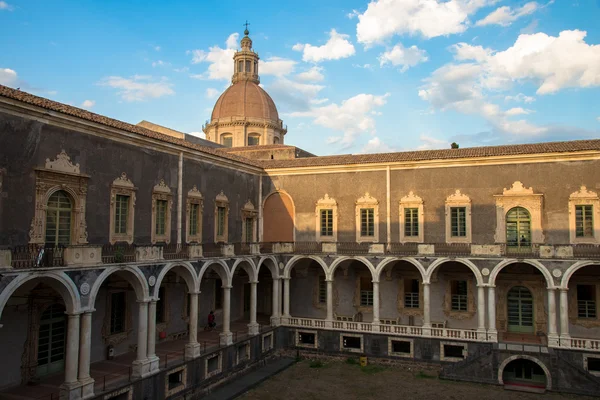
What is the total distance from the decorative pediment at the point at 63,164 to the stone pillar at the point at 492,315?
67.3 ft

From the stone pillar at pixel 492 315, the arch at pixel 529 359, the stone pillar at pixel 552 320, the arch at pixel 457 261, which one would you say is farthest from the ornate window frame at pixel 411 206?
the arch at pixel 529 359

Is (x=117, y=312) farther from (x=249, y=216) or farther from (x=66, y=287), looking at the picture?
(x=249, y=216)

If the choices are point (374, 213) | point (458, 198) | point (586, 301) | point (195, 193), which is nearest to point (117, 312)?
point (195, 193)

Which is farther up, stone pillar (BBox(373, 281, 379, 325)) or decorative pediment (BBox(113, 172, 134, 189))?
decorative pediment (BBox(113, 172, 134, 189))

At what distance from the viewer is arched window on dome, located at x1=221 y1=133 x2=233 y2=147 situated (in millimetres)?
46844

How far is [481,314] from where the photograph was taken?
26.3 m

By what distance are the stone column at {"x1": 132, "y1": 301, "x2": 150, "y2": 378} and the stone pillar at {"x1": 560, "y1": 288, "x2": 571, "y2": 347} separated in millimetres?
19187

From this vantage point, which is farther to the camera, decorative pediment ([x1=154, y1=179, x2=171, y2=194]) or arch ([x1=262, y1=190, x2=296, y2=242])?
arch ([x1=262, y1=190, x2=296, y2=242])

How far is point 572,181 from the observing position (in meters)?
26.9

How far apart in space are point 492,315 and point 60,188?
69.4ft

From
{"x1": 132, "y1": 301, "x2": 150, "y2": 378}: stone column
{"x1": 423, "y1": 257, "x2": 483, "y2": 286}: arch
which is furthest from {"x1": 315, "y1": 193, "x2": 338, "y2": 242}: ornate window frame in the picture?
{"x1": 132, "y1": 301, "x2": 150, "y2": 378}: stone column

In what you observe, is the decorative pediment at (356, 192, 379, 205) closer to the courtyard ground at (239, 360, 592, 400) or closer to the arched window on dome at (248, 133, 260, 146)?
the courtyard ground at (239, 360, 592, 400)

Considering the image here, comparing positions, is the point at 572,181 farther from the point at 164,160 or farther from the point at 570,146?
the point at 164,160

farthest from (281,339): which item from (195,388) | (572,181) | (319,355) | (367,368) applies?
(572,181)
